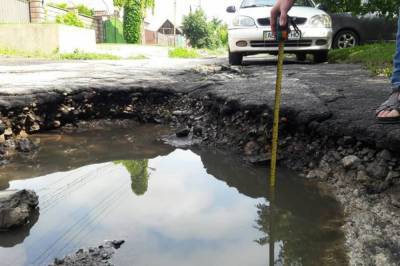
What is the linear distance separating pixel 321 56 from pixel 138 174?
5.44 m

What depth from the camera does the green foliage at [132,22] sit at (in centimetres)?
2984

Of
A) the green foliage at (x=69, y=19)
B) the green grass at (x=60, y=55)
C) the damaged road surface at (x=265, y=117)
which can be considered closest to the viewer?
the damaged road surface at (x=265, y=117)

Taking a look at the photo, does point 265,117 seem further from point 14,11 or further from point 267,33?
point 14,11

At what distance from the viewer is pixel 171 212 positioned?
2490 mm

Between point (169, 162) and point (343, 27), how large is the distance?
24.7 feet

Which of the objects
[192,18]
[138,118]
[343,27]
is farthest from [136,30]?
[138,118]

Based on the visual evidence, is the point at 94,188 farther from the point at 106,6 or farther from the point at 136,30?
the point at 106,6

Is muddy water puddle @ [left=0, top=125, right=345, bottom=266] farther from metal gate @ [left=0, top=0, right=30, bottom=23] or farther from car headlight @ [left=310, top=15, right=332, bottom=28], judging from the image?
metal gate @ [left=0, top=0, right=30, bottom=23]

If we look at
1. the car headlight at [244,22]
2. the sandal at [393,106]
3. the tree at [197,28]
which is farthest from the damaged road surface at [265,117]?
the tree at [197,28]

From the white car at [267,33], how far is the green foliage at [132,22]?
933 inches

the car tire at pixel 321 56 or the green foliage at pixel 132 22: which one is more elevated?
the green foliage at pixel 132 22

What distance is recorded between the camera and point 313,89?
420 cm

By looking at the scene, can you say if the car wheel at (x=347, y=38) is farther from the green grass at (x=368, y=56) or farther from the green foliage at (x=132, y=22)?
the green foliage at (x=132, y=22)

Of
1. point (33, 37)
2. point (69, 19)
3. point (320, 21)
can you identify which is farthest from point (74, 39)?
point (320, 21)
